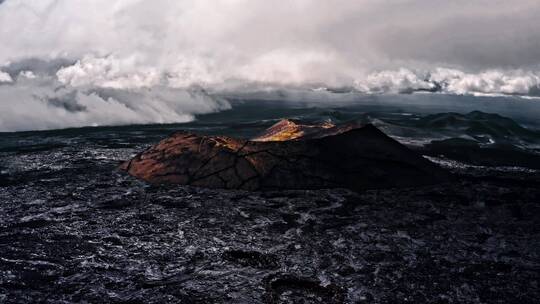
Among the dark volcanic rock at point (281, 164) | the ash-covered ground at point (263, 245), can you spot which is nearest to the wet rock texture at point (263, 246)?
the ash-covered ground at point (263, 245)

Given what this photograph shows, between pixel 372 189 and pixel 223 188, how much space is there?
13609 millimetres

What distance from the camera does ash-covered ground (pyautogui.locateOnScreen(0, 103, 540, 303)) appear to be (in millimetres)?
19656

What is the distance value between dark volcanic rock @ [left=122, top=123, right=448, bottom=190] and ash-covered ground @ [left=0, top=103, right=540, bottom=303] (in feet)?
7.87

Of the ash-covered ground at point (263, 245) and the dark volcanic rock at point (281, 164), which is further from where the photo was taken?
the dark volcanic rock at point (281, 164)

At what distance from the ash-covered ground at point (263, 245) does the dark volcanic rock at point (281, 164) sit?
7.87 feet

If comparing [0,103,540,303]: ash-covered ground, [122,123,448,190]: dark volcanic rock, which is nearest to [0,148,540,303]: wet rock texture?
[0,103,540,303]: ash-covered ground

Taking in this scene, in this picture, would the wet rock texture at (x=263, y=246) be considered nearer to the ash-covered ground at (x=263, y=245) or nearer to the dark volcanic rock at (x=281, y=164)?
the ash-covered ground at (x=263, y=245)

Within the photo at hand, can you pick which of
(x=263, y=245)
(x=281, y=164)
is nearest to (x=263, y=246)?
(x=263, y=245)

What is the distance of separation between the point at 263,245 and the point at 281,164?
18688 mm

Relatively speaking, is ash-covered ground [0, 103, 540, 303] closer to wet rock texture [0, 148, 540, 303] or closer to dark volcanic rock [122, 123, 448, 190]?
wet rock texture [0, 148, 540, 303]

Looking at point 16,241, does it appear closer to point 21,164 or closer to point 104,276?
point 104,276

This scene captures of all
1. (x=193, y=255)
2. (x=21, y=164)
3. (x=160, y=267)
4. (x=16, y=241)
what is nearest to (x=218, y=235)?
(x=193, y=255)

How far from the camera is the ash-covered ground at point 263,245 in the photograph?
64.5 ft

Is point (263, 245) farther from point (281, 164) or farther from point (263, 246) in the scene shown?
point (281, 164)
